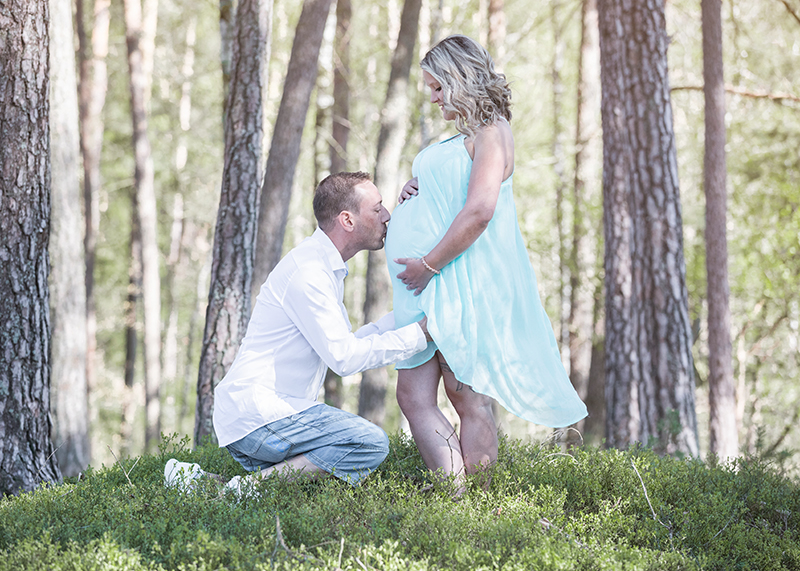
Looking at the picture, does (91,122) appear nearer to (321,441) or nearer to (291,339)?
(291,339)

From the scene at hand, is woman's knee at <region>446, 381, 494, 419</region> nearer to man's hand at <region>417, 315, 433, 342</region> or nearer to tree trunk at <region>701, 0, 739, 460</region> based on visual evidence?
man's hand at <region>417, 315, 433, 342</region>

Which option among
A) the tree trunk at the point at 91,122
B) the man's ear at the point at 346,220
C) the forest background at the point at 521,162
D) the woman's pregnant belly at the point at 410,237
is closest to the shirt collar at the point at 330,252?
the man's ear at the point at 346,220

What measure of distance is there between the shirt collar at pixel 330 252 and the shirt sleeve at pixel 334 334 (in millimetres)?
84

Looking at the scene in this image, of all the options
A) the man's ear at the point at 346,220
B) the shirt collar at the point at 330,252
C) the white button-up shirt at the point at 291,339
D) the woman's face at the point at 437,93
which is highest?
the woman's face at the point at 437,93

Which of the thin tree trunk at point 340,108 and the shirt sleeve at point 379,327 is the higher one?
the thin tree trunk at point 340,108

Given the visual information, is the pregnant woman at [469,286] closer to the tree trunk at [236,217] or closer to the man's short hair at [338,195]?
the man's short hair at [338,195]

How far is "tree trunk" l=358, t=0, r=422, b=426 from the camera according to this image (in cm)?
1050

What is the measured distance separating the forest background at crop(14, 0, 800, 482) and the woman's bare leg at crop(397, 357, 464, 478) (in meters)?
4.81

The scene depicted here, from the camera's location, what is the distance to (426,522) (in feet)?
9.36

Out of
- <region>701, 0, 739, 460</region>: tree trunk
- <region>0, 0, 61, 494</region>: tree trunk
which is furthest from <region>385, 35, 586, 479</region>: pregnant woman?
<region>701, 0, 739, 460</region>: tree trunk

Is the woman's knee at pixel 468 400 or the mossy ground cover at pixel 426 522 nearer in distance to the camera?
the mossy ground cover at pixel 426 522

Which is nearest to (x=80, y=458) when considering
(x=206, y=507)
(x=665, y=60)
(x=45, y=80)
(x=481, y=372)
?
(x=45, y=80)

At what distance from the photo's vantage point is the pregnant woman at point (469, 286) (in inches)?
127

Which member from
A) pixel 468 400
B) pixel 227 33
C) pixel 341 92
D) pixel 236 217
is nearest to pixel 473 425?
pixel 468 400
